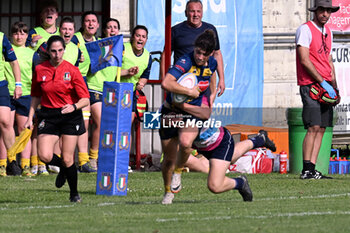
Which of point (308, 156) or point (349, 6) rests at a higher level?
point (349, 6)

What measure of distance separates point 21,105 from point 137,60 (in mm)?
1851

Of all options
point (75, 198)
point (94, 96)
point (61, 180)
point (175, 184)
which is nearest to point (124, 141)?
point (61, 180)

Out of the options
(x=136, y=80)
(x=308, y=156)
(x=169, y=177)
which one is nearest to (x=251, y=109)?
(x=136, y=80)

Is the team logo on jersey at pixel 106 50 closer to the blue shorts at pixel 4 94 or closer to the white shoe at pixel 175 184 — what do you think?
the blue shorts at pixel 4 94

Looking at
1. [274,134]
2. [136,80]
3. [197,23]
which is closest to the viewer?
[197,23]

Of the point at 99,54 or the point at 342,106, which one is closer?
the point at 99,54

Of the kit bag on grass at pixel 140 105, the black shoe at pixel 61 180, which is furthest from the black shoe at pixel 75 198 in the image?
the kit bag on grass at pixel 140 105

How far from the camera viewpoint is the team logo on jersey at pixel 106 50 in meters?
13.5

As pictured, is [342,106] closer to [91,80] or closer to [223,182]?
[91,80]

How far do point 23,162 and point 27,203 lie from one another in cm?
465

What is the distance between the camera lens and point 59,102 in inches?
419

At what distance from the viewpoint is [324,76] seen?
1387 centimetres

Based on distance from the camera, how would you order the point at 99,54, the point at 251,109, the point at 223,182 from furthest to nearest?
the point at 251,109, the point at 99,54, the point at 223,182

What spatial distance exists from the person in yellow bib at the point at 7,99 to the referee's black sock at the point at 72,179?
354cm
